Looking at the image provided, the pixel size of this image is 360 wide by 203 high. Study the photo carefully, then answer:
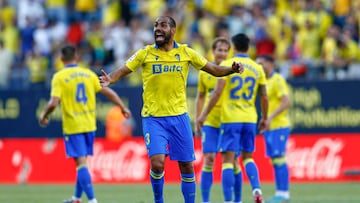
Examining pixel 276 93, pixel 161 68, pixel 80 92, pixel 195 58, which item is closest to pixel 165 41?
pixel 161 68

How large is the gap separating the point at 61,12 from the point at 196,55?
58.0 ft

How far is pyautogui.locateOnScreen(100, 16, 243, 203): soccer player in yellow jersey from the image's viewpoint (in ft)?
46.1

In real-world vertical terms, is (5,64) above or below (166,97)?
above

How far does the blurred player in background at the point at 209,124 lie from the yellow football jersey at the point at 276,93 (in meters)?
2.04

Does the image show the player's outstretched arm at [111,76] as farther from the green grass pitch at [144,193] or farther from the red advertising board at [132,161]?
the red advertising board at [132,161]

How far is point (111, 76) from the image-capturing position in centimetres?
1383

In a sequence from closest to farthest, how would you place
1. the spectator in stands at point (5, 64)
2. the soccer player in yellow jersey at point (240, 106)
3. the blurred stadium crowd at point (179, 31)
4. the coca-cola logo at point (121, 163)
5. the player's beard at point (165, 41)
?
the player's beard at point (165, 41)
the soccer player in yellow jersey at point (240, 106)
the coca-cola logo at point (121, 163)
the blurred stadium crowd at point (179, 31)
the spectator in stands at point (5, 64)

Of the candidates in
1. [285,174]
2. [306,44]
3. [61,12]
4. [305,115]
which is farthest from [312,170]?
[61,12]

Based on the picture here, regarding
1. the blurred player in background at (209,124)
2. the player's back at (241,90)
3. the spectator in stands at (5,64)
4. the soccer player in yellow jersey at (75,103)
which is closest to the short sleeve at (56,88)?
the soccer player in yellow jersey at (75,103)

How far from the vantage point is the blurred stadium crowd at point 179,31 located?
2586cm

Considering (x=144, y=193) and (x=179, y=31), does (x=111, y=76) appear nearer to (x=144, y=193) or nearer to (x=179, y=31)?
(x=144, y=193)

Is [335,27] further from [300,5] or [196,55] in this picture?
[196,55]

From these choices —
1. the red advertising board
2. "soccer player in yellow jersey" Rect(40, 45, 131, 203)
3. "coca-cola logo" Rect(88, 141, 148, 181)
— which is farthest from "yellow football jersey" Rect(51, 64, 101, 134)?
"coca-cola logo" Rect(88, 141, 148, 181)

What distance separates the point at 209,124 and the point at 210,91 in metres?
0.55
